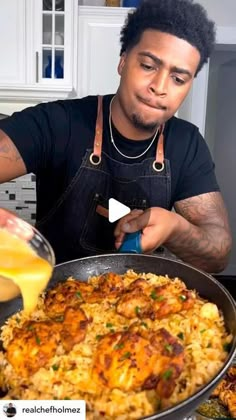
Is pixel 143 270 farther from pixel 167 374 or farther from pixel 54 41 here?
pixel 54 41

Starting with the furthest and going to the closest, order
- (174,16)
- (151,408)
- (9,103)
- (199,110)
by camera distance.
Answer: (199,110) < (9,103) < (174,16) < (151,408)

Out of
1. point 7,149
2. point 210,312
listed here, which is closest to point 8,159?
point 7,149

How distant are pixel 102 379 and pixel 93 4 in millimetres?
2675

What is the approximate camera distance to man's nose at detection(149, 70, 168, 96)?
143 cm

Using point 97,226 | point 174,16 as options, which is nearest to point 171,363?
point 97,226

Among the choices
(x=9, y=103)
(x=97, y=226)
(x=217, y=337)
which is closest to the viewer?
(x=217, y=337)

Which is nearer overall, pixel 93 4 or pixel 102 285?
pixel 102 285

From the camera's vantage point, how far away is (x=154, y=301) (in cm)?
98

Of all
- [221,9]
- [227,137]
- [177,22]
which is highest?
[221,9]

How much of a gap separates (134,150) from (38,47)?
4.39 ft

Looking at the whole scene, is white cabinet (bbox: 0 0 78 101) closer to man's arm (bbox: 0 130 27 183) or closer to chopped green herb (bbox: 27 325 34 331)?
man's arm (bbox: 0 130 27 183)

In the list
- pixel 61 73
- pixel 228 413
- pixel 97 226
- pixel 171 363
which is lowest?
pixel 228 413

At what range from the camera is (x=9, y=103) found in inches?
115

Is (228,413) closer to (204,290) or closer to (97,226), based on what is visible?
(204,290)
